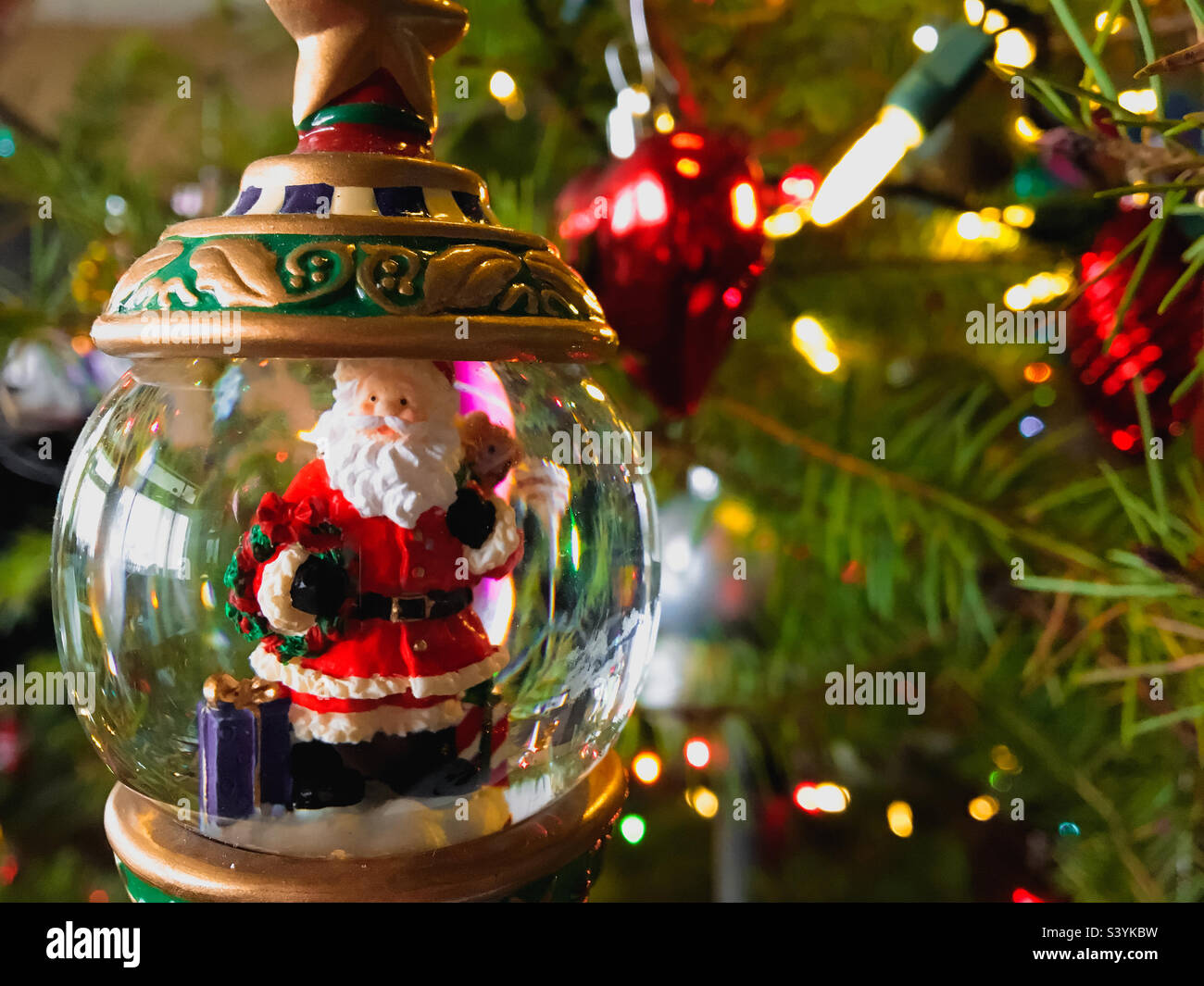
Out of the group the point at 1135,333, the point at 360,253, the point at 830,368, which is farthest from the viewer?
the point at 830,368

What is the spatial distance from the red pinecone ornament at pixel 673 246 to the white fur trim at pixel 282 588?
25cm

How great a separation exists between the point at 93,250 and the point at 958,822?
1.08m

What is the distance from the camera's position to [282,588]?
394 mm

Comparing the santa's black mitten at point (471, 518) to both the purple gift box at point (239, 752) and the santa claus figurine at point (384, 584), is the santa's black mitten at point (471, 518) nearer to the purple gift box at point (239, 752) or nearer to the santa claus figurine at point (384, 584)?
the santa claus figurine at point (384, 584)

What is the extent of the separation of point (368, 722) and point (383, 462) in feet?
0.42

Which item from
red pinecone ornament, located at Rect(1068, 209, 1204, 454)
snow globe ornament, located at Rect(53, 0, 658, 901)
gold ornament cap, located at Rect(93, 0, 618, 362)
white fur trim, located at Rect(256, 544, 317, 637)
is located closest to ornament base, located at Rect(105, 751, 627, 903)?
snow globe ornament, located at Rect(53, 0, 658, 901)

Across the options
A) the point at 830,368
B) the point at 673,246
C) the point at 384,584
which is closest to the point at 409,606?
the point at 384,584

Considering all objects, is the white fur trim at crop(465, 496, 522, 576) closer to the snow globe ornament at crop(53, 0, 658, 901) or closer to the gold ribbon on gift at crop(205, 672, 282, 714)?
the snow globe ornament at crop(53, 0, 658, 901)

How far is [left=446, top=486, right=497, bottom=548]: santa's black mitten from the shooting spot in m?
0.43

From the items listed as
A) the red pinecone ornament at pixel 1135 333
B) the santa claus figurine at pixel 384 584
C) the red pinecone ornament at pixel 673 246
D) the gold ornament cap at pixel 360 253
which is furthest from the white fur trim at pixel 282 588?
the red pinecone ornament at pixel 1135 333

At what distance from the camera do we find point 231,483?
414 millimetres

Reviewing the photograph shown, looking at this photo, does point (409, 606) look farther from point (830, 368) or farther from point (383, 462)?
point (830, 368)

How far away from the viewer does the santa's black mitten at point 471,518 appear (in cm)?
43
